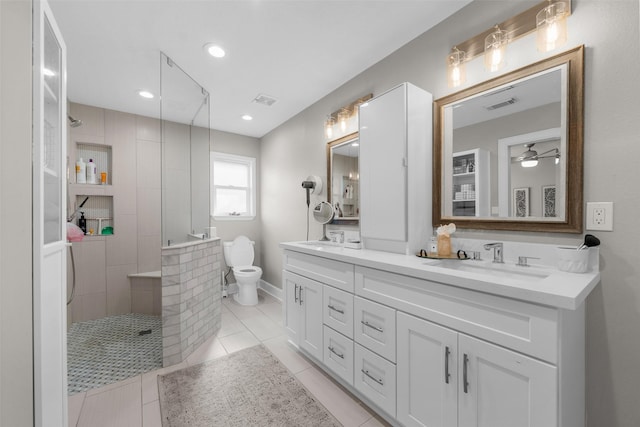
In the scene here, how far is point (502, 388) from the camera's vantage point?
1.01 metres

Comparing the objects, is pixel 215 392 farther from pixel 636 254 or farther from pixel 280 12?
pixel 280 12

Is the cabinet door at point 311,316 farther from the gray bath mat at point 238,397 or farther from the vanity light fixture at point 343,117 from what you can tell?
the vanity light fixture at point 343,117

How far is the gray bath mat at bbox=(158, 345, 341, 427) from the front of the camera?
153 cm

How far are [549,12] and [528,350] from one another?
5.34ft

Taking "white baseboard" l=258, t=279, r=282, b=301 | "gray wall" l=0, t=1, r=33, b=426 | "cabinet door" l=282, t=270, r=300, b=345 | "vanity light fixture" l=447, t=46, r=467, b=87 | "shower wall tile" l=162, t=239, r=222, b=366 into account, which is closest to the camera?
"gray wall" l=0, t=1, r=33, b=426

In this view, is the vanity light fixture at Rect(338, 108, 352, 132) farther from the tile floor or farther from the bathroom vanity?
the tile floor

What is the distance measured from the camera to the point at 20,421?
2.73 feet

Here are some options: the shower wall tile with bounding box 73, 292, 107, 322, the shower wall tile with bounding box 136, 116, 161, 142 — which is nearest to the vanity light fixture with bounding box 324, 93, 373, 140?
the shower wall tile with bounding box 136, 116, 161, 142

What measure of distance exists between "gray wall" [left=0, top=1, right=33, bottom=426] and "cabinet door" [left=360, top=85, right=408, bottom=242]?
1.79 meters

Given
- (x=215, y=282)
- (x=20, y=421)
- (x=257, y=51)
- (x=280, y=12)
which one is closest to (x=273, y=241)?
(x=215, y=282)

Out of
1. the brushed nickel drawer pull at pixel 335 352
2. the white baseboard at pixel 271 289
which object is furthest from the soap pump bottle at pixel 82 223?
the brushed nickel drawer pull at pixel 335 352

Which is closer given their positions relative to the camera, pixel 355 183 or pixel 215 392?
pixel 215 392

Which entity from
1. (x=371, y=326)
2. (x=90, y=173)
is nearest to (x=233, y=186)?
(x=90, y=173)

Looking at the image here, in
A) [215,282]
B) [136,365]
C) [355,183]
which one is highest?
[355,183]
